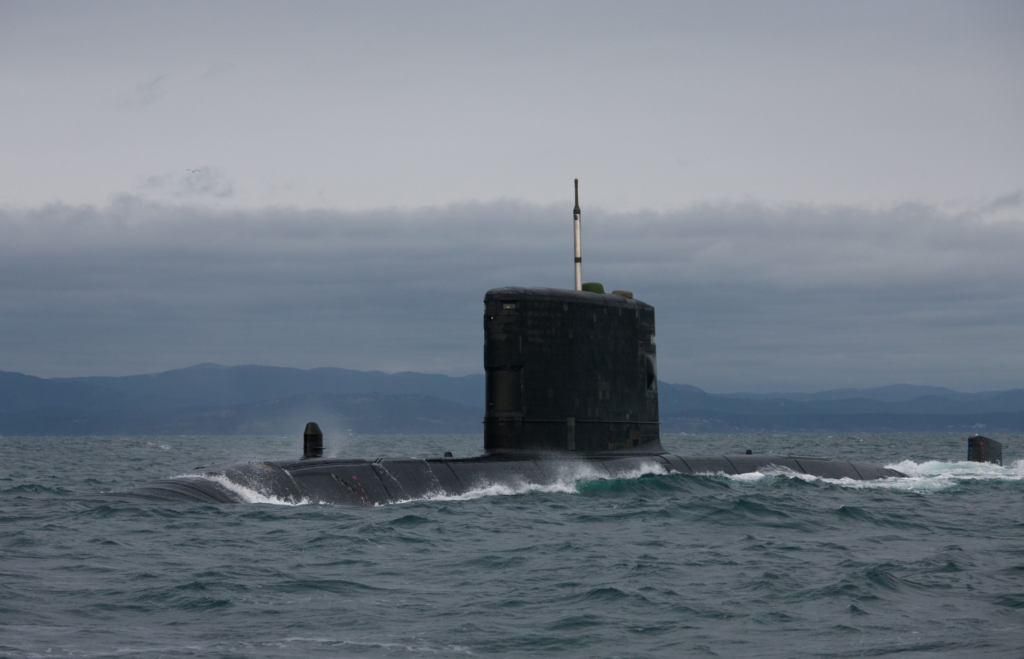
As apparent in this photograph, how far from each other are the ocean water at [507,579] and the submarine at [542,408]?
113 centimetres

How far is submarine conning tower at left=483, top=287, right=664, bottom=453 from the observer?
840 inches

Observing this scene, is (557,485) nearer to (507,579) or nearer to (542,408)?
(542,408)

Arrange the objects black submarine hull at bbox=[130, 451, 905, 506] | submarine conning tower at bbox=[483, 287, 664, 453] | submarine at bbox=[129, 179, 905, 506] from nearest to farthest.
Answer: black submarine hull at bbox=[130, 451, 905, 506] → submarine at bbox=[129, 179, 905, 506] → submarine conning tower at bbox=[483, 287, 664, 453]

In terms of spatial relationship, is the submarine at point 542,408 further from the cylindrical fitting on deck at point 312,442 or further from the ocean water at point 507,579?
the ocean water at point 507,579

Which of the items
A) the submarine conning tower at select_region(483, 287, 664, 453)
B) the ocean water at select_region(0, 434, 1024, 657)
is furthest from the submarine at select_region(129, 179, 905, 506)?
the ocean water at select_region(0, 434, 1024, 657)

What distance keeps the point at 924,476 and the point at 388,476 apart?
17.7m

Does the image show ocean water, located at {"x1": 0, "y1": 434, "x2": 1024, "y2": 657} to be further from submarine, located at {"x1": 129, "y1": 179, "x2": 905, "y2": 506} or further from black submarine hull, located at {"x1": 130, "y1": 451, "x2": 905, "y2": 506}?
submarine, located at {"x1": 129, "y1": 179, "x2": 905, "y2": 506}

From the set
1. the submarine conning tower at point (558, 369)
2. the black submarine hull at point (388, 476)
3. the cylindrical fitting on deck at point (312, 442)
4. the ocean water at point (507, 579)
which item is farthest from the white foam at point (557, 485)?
the cylindrical fitting on deck at point (312, 442)

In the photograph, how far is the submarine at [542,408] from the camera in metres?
20.3

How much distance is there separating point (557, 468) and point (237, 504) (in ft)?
20.9

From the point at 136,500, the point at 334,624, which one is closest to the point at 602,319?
the point at 136,500

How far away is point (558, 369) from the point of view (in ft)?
70.8

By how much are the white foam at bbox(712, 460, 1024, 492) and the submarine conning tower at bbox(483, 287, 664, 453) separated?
177 inches

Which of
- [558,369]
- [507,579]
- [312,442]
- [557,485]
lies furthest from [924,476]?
[507,579]
